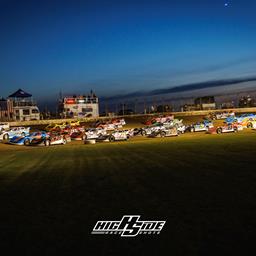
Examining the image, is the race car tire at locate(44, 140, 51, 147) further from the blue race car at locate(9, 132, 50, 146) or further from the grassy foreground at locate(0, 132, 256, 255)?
the grassy foreground at locate(0, 132, 256, 255)

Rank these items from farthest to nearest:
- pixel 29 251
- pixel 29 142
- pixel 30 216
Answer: pixel 29 142
pixel 30 216
pixel 29 251

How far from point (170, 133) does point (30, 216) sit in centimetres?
3249

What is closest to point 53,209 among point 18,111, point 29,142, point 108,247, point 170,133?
point 108,247

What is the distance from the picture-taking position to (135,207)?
773 cm

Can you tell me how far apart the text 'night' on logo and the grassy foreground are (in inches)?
6.9

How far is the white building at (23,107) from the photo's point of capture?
8209 cm

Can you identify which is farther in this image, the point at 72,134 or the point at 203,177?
the point at 72,134

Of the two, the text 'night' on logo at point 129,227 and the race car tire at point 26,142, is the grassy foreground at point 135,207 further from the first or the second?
the race car tire at point 26,142

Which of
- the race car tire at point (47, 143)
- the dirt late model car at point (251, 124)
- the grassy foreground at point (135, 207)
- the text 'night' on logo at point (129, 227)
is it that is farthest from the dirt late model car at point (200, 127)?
the text 'night' on logo at point (129, 227)

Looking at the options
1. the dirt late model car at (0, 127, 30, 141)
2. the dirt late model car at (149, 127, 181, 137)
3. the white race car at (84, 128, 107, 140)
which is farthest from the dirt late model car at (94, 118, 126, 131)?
the dirt late model car at (149, 127, 181, 137)

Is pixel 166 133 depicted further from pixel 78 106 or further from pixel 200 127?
pixel 78 106

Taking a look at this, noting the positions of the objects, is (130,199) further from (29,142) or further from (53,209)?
(29,142)

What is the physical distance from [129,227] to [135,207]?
1.29m

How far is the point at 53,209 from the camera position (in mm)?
8031
